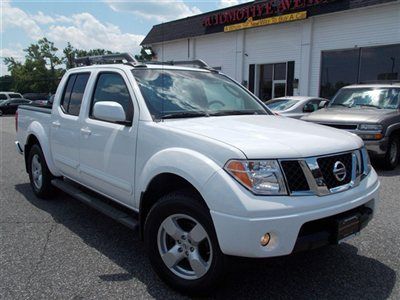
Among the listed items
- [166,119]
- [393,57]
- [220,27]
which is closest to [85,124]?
[166,119]

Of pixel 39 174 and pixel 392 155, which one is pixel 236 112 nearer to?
pixel 39 174

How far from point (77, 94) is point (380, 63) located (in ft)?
48.9

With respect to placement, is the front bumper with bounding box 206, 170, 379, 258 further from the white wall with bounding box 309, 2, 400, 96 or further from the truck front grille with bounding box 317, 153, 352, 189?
the white wall with bounding box 309, 2, 400, 96

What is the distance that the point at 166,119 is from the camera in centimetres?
369

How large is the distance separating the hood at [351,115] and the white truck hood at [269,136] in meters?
5.17

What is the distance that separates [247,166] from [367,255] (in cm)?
199

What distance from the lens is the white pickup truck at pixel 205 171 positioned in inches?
110

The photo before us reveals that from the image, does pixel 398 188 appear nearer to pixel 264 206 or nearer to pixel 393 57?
pixel 264 206

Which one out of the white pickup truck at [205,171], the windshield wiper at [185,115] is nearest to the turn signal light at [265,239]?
the white pickup truck at [205,171]

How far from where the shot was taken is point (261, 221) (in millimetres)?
2689

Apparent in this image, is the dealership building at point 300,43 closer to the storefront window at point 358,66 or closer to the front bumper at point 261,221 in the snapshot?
the storefront window at point 358,66

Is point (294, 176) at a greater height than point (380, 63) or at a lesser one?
lesser

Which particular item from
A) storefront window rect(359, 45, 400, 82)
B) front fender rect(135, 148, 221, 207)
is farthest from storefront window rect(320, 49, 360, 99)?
front fender rect(135, 148, 221, 207)

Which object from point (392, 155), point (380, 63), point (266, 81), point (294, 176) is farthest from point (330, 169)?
point (266, 81)
